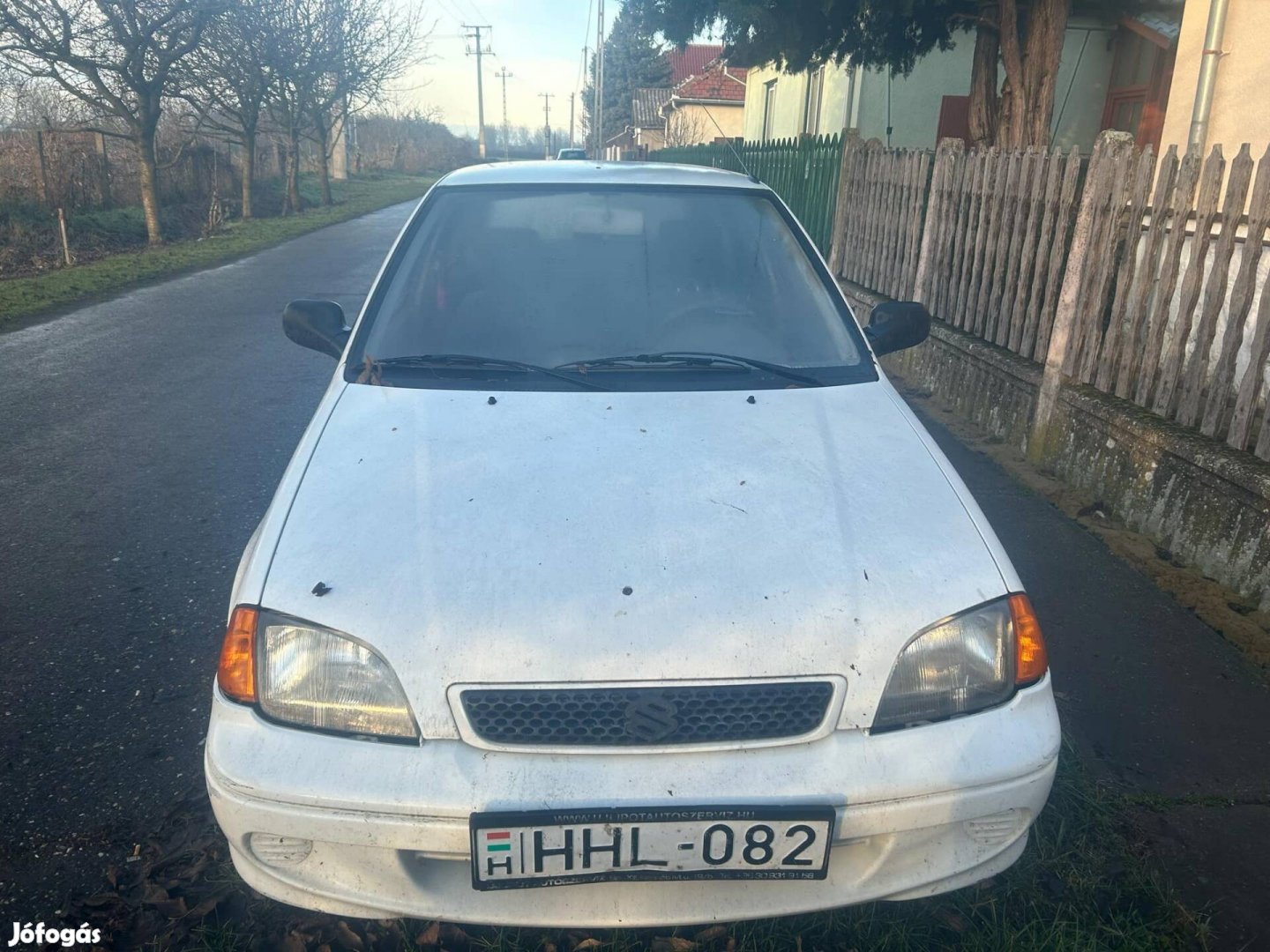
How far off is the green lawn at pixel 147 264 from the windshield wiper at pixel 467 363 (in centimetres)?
929

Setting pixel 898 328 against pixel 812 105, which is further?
pixel 812 105

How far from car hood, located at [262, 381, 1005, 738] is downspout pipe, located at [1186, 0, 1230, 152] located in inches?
236

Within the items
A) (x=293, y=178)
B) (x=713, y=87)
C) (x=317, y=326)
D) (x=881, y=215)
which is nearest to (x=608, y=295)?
(x=317, y=326)

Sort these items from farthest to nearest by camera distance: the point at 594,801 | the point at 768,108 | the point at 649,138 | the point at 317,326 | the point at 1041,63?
1. the point at 649,138
2. the point at 768,108
3. the point at 1041,63
4. the point at 317,326
5. the point at 594,801

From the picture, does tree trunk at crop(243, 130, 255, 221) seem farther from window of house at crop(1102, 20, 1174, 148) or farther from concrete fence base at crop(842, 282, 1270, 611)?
concrete fence base at crop(842, 282, 1270, 611)

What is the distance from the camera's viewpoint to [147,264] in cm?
1541

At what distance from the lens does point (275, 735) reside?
1.95 m

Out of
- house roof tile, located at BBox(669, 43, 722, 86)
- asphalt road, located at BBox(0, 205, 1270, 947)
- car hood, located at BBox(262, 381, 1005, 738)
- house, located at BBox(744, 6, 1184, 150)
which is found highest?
house roof tile, located at BBox(669, 43, 722, 86)

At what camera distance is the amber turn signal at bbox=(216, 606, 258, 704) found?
2.01 m

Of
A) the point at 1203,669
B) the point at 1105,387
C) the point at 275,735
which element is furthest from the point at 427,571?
the point at 1105,387

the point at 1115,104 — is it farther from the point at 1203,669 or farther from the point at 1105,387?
the point at 1203,669

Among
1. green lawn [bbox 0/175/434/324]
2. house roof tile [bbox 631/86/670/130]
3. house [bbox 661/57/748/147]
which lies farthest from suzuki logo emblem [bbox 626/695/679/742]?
house roof tile [bbox 631/86/670/130]

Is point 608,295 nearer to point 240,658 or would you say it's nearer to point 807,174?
point 240,658

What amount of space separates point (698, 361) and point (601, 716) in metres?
1.35
